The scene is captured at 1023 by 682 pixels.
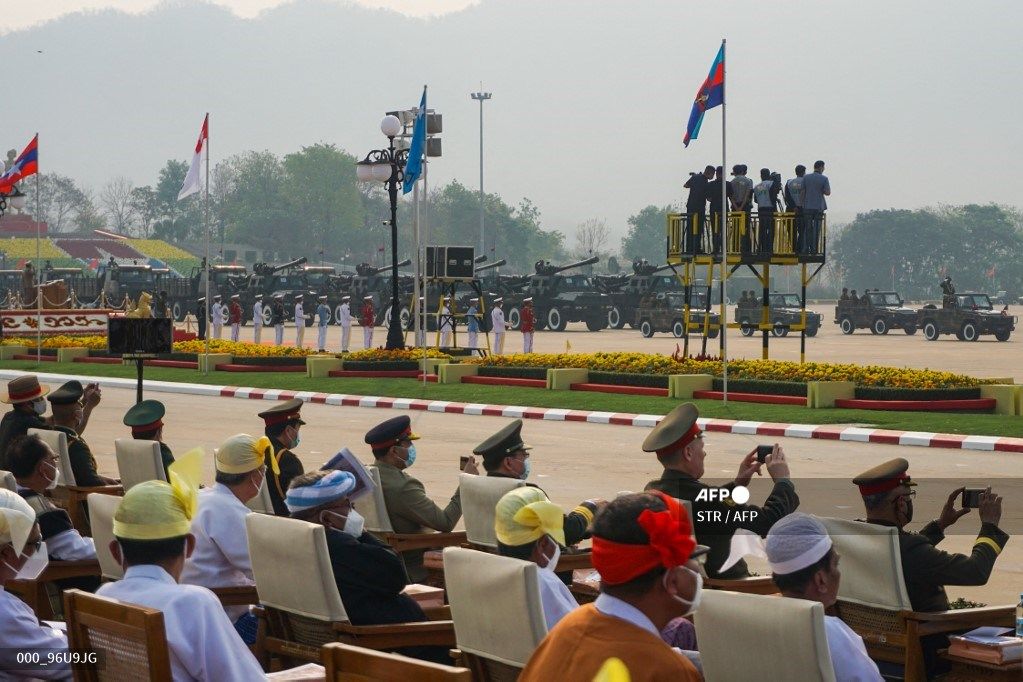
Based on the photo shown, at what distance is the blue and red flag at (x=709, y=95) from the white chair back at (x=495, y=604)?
1900 centimetres

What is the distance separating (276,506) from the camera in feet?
29.2

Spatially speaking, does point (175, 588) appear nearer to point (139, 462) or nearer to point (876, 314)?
point (139, 462)

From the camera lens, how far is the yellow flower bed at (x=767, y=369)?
2200 cm

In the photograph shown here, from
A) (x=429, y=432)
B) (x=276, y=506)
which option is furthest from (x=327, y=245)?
(x=276, y=506)

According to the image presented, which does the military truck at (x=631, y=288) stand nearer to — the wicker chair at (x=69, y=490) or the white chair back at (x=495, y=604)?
the wicker chair at (x=69, y=490)

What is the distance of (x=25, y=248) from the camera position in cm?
12331

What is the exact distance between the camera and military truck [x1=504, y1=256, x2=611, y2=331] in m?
55.2

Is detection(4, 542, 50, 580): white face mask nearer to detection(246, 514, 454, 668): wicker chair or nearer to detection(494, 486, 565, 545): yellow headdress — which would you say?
detection(246, 514, 454, 668): wicker chair

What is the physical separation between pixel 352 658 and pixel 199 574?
3024 mm

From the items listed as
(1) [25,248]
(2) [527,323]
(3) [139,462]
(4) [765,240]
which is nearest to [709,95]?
(4) [765,240]

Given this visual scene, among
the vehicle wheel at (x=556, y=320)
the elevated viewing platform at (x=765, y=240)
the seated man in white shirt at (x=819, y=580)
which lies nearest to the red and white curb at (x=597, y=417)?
the elevated viewing platform at (x=765, y=240)

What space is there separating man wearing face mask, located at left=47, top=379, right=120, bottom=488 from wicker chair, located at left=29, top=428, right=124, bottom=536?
0.05 metres

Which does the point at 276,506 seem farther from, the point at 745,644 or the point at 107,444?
the point at 107,444

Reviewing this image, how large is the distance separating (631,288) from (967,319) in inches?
480
